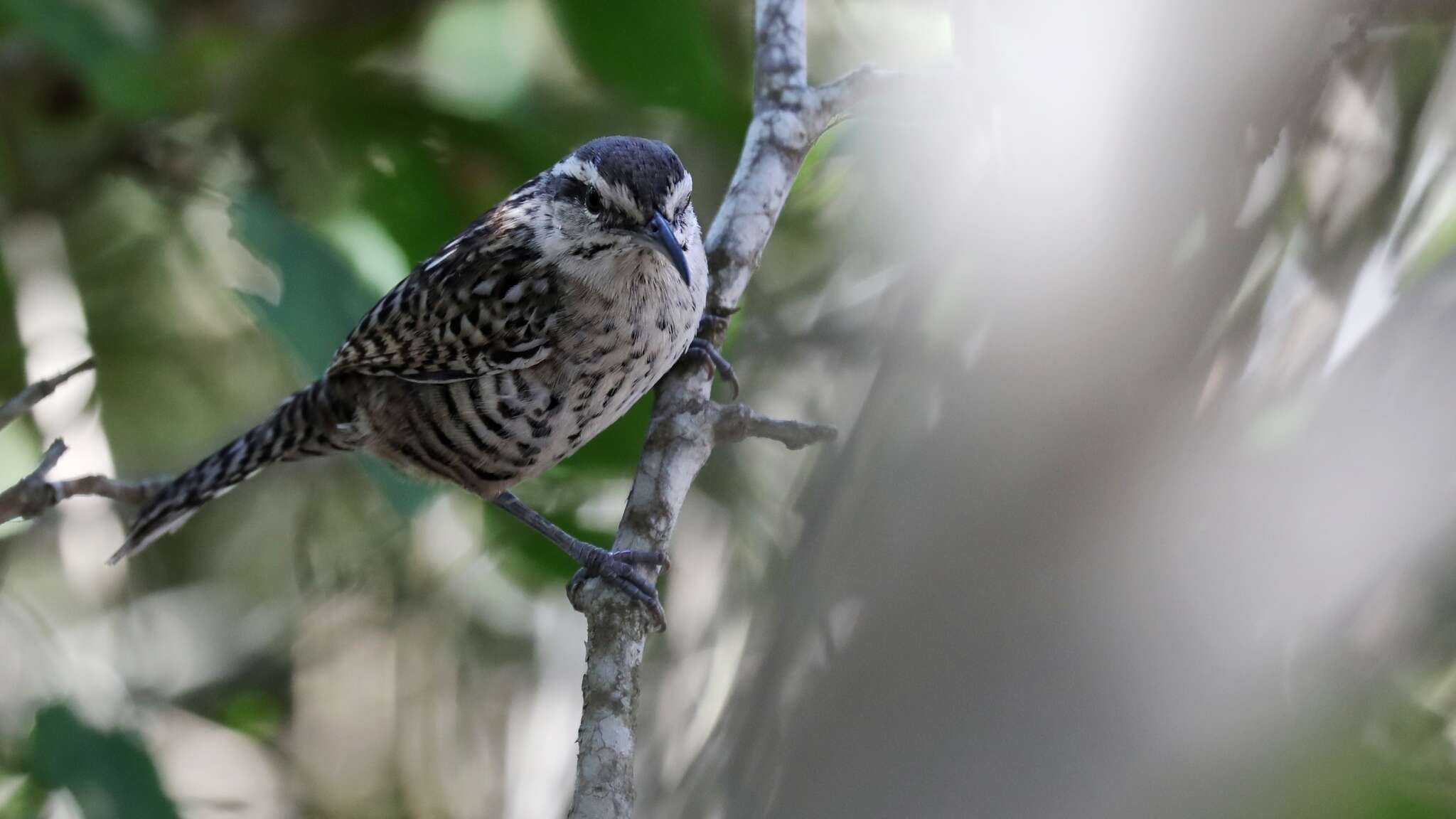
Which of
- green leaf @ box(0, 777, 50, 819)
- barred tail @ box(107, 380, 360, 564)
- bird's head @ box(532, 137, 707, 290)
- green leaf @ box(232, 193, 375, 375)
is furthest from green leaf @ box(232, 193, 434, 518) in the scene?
green leaf @ box(0, 777, 50, 819)

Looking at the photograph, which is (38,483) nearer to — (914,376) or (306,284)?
(306,284)

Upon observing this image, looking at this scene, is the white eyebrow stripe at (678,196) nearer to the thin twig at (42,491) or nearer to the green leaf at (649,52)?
the green leaf at (649,52)

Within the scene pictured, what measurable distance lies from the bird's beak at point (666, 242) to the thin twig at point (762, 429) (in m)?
0.24

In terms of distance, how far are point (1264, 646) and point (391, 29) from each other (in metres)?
3.02

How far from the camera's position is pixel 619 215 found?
227 cm

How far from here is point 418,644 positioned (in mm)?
4031

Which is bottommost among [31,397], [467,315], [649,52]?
[31,397]

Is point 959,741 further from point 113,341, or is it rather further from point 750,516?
point 113,341

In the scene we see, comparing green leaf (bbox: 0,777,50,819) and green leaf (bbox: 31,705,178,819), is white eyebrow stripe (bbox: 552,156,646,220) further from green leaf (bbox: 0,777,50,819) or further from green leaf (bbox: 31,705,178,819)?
green leaf (bbox: 0,777,50,819)

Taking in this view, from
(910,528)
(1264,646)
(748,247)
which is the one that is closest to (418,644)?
(748,247)

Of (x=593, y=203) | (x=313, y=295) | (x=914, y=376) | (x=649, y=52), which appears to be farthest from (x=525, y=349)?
(x=914, y=376)

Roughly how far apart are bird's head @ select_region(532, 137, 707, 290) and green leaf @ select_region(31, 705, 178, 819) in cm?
135

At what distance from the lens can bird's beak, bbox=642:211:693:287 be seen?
82.4 inches

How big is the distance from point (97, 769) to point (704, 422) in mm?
1478
